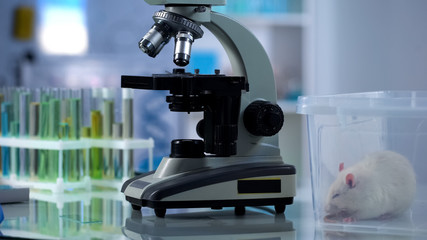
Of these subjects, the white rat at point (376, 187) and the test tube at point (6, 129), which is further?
the test tube at point (6, 129)

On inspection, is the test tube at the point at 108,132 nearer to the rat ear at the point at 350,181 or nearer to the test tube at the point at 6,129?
the test tube at the point at 6,129

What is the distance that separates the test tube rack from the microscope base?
26 centimetres

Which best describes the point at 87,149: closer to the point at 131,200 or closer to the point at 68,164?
the point at 68,164

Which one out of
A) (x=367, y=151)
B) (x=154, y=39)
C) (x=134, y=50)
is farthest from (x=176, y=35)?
(x=134, y=50)

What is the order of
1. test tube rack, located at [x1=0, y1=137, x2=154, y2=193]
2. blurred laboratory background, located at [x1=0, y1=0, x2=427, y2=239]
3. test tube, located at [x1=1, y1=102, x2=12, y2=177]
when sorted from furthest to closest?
blurred laboratory background, located at [x1=0, y1=0, x2=427, y2=239]
test tube, located at [x1=1, y1=102, x2=12, y2=177]
test tube rack, located at [x1=0, y1=137, x2=154, y2=193]

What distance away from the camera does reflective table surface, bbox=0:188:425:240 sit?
1.13 meters

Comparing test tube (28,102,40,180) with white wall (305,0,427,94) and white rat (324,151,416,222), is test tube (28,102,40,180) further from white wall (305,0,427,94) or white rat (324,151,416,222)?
white wall (305,0,427,94)

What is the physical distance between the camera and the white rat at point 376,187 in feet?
3.88

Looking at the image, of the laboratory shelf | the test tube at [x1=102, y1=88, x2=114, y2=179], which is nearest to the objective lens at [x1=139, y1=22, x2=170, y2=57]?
the test tube at [x1=102, y1=88, x2=114, y2=179]

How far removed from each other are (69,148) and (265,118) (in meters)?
0.47

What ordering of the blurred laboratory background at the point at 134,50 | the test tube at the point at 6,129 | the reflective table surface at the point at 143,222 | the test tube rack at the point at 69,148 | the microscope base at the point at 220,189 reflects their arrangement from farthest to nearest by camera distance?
the blurred laboratory background at the point at 134,50, the test tube at the point at 6,129, the test tube rack at the point at 69,148, the microscope base at the point at 220,189, the reflective table surface at the point at 143,222

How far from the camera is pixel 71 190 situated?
1620 millimetres

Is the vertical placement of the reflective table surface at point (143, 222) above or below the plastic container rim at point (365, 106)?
below

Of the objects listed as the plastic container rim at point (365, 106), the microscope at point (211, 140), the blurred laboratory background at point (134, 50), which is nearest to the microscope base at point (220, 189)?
the microscope at point (211, 140)
